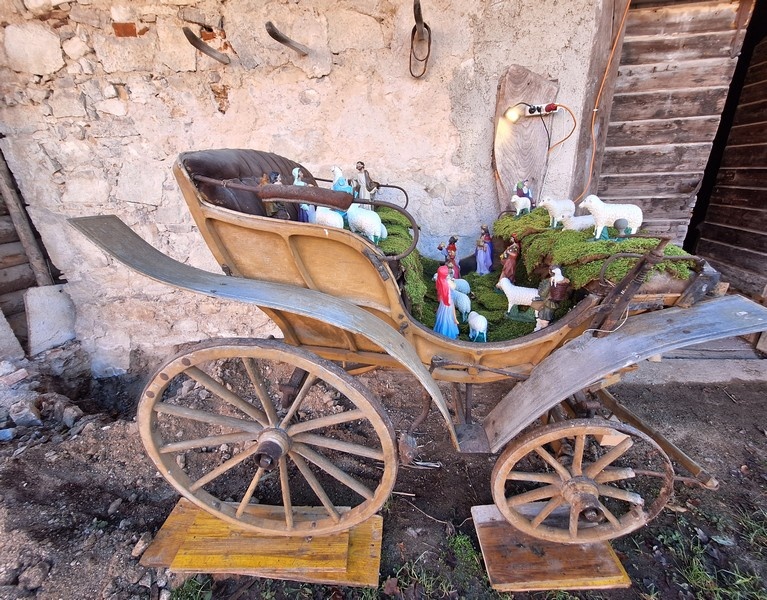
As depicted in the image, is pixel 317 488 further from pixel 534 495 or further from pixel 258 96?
pixel 258 96

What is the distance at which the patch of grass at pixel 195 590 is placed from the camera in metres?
1.73

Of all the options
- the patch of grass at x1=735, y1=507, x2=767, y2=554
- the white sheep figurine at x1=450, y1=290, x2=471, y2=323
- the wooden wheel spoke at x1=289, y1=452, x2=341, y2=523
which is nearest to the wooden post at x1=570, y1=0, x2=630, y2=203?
the white sheep figurine at x1=450, y1=290, x2=471, y2=323

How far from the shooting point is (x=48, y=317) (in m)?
3.28

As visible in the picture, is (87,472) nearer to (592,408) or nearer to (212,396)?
(212,396)

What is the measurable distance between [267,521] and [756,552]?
2.57 meters

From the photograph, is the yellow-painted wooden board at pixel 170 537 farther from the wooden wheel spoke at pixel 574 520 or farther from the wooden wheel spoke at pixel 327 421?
the wooden wheel spoke at pixel 574 520

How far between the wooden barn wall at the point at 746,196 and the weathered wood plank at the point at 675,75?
1.47m

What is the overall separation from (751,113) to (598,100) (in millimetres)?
2682

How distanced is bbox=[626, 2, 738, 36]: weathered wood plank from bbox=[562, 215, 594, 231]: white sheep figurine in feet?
6.99

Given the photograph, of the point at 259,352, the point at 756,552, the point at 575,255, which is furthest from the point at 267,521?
the point at 756,552

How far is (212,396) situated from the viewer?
118 inches

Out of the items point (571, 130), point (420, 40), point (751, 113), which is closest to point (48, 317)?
point (420, 40)

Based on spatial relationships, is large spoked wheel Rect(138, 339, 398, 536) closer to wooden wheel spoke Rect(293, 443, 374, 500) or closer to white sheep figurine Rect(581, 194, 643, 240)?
wooden wheel spoke Rect(293, 443, 374, 500)

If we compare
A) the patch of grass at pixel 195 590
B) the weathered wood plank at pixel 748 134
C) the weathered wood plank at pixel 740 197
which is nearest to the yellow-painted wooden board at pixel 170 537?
the patch of grass at pixel 195 590
